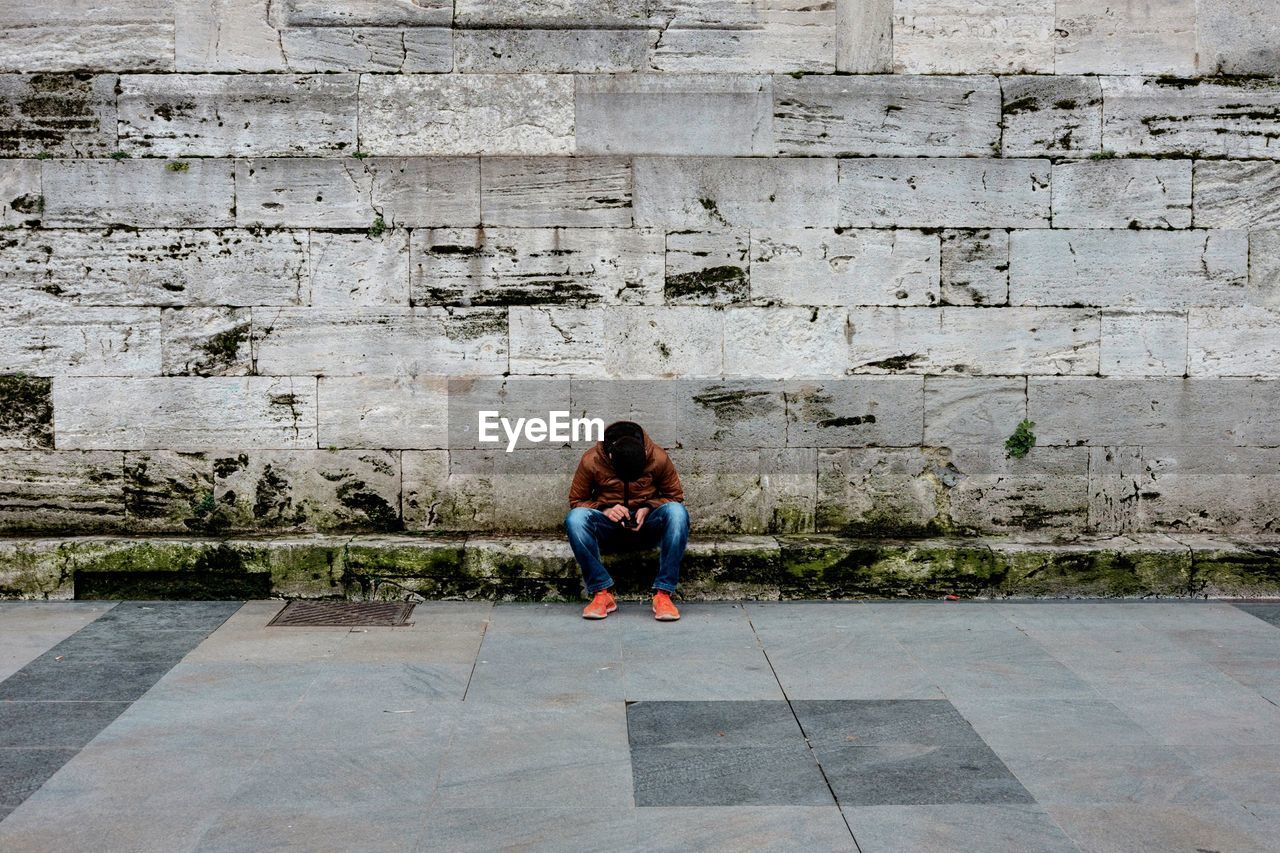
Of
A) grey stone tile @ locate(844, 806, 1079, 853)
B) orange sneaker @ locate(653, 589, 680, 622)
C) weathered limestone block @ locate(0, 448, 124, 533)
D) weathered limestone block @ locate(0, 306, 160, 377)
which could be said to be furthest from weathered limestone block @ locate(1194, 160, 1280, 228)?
weathered limestone block @ locate(0, 448, 124, 533)

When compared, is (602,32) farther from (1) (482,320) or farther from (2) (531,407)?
(2) (531,407)

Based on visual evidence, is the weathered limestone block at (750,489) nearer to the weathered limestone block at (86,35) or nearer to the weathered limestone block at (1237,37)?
the weathered limestone block at (1237,37)

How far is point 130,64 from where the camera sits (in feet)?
21.8

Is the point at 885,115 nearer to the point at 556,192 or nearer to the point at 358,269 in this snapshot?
the point at 556,192

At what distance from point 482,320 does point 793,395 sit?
218 cm

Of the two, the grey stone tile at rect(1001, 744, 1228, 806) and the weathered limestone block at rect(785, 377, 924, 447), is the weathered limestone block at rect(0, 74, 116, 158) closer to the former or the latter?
the weathered limestone block at rect(785, 377, 924, 447)

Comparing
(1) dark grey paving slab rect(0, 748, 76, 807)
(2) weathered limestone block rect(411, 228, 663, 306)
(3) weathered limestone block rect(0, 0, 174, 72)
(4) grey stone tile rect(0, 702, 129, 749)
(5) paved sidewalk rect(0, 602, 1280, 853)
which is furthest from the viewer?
(2) weathered limestone block rect(411, 228, 663, 306)

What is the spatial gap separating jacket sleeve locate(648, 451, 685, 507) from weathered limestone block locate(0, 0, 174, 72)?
4228mm

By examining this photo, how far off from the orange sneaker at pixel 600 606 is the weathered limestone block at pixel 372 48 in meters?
3.65

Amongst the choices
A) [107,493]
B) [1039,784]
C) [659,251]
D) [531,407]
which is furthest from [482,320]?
[1039,784]

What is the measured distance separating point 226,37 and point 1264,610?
25.1 feet

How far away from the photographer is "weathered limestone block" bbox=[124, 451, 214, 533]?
6.76 meters

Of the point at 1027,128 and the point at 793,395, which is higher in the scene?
the point at 1027,128

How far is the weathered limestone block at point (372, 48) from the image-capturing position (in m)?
6.66
